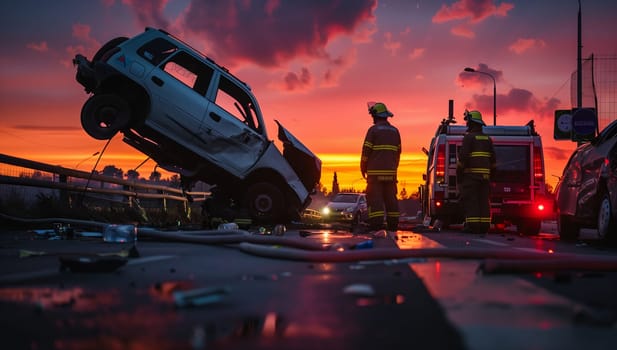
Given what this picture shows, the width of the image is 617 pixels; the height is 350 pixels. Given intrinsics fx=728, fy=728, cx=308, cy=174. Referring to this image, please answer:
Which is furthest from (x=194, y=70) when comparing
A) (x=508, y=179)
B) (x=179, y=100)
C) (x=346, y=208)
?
(x=346, y=208)

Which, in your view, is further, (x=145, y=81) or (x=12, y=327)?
(x=145, y=81)

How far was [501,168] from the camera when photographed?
15703 millimetres

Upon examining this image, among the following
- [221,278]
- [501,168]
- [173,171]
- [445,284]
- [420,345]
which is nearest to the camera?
Answer: [420,345]

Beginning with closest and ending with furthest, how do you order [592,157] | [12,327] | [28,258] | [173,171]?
[12,327] → [28,258] → [592,157] → [173,171]

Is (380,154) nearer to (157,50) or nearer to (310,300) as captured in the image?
(157,50)

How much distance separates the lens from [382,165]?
38.6 feet

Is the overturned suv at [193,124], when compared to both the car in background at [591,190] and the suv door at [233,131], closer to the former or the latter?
the suv door at [233,131]

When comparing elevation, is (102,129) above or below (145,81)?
below

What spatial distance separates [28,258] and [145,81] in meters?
5.61

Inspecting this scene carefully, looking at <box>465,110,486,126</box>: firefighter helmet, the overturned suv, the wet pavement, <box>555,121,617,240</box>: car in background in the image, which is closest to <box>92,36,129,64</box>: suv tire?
the overturned suv

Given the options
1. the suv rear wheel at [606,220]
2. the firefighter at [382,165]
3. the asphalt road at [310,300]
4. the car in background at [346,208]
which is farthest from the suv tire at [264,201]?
the car in background at [346,208]

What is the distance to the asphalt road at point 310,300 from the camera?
268 centimetres

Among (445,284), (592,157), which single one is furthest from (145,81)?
(445,284)

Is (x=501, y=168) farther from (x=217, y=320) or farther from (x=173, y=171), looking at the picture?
(x=217, y=320)
